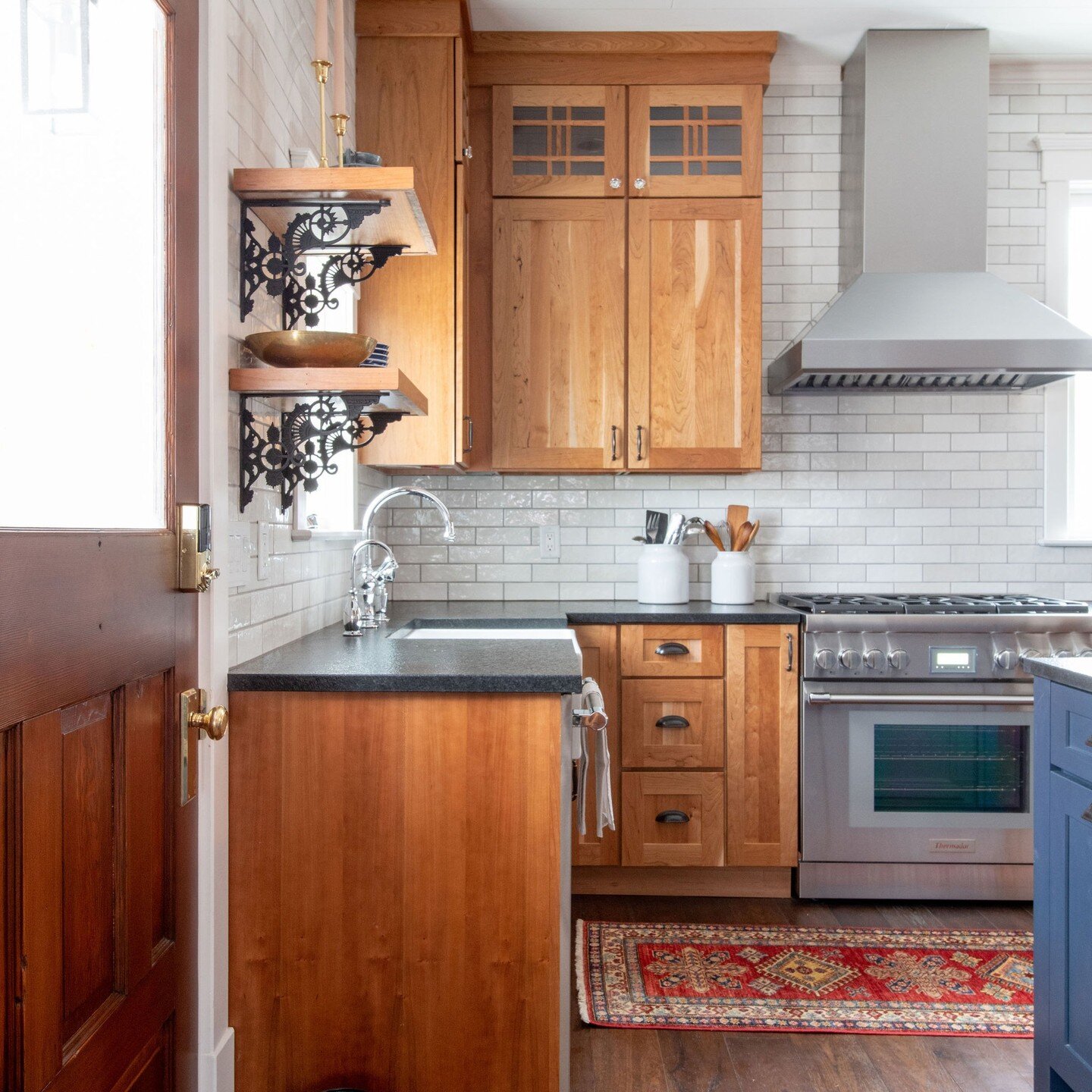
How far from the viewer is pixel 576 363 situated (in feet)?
10.6

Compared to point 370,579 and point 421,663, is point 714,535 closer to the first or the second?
point 370,579

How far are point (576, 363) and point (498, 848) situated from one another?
1.93m

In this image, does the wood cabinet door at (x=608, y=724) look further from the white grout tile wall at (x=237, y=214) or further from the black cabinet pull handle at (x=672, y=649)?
the white grout tile wall at (x=237, y=214)

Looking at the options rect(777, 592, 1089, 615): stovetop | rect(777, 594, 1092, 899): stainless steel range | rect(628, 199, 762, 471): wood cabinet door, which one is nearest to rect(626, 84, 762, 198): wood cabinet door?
rect(628, 199, 762, 471): wood cabinet door

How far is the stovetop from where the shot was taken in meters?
2.98

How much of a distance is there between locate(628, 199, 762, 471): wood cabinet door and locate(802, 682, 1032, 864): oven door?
36.0 inches

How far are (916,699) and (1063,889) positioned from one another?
123cm

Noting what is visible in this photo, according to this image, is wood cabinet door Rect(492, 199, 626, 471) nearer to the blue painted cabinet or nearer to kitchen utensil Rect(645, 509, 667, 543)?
kitchen utensil Rect(645, 509, 667, 543)

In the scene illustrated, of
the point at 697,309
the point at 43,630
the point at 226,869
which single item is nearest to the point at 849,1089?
the point at 226,869

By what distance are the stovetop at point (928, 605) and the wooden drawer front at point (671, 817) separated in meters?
0.65

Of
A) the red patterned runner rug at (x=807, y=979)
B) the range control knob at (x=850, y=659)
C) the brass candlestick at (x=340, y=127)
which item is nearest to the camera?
the brass candlestick at (x=340, y=127)

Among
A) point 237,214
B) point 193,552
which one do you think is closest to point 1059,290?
point 237,214

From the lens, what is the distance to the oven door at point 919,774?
2.95 metres

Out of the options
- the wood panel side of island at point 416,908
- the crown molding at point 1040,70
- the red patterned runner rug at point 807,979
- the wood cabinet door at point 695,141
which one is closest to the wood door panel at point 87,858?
the wood panel side of island at point 416,908
